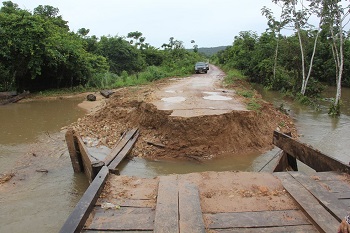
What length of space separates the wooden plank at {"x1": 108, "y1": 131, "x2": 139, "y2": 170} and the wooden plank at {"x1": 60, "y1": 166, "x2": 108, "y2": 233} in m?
2.48

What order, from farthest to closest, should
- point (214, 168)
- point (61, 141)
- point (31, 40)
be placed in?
point (31, 40), point (61, 141), point (214, 168)

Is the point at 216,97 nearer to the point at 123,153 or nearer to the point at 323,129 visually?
the point at 323,129

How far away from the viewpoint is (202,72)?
32.6m

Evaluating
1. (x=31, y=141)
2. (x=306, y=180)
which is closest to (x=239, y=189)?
(x=306, y=180)

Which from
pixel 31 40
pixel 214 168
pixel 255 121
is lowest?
pixel 214 168

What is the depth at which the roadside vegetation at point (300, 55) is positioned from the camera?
15561 mm

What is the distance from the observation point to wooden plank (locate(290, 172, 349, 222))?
3301mm

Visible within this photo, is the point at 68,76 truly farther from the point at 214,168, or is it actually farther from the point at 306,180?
the point at 306,180

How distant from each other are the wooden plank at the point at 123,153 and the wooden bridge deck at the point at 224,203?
93.3 inches

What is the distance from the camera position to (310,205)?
349 centimetres

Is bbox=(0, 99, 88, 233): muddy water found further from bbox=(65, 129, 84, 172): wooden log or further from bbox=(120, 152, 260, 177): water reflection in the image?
bbox=(120, 152, 260, 177): water reflection

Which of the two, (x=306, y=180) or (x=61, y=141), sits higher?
(x=306, y=180)

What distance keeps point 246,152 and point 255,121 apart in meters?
1.29

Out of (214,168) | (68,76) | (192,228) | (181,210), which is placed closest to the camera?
(192,228)
